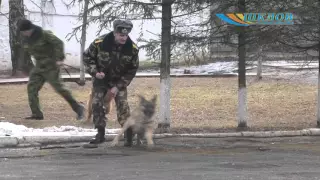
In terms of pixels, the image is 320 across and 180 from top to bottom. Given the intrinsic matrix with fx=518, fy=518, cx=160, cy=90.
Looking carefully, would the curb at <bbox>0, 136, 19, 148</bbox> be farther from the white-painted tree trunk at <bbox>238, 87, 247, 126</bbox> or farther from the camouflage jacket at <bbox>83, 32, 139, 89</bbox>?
the white-painted tree trunk at <bbox>238, 87, 247, 126</bbox>

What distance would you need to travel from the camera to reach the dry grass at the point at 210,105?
1146 centimetres

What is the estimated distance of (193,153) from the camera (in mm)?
7953

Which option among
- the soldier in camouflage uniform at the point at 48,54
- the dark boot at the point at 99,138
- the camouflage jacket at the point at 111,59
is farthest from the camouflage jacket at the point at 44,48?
the dark boot at the point at 99,138

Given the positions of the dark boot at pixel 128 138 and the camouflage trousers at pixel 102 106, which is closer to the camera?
the camouflage trousers at pixel 102 106

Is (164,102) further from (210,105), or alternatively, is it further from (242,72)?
(210,105)

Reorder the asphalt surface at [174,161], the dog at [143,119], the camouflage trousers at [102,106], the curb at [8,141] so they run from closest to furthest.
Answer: the asphalt surface at [174,161]
the dog at [143,119]
the camouflage trousers at [102,106]
the curb at [8,141]

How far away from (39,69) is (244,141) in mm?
3776

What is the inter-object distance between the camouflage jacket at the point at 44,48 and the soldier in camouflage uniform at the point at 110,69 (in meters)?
0.48

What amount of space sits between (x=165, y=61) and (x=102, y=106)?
247 cm

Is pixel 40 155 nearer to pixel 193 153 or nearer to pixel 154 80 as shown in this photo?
pixel 193 153

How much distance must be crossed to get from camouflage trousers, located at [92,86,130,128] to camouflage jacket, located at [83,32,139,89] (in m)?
0.12

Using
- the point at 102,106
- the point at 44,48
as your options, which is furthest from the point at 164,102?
the point at 44,48

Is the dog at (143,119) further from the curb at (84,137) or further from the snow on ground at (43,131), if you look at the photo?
the snow on ground at (43,131)

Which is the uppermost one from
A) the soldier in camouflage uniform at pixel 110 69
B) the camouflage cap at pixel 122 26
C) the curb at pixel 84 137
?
the camouflage cap at pixel 122 26
